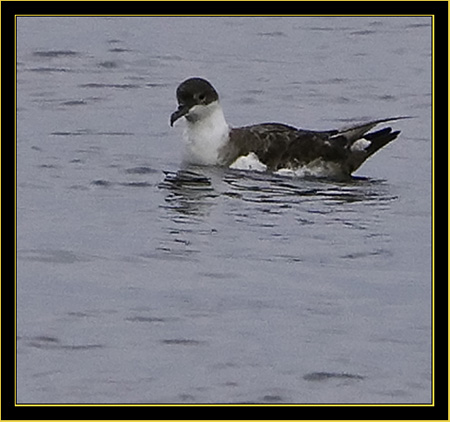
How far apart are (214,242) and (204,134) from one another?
134 inches

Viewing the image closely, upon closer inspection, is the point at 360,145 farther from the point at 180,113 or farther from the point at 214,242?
the point at 214,242

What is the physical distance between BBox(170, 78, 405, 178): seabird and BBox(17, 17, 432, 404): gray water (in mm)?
240

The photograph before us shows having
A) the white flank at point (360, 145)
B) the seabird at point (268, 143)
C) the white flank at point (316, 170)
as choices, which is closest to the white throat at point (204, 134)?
the seabird at point (268, 143)

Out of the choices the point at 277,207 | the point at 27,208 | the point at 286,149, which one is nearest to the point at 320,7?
the point at 286,149

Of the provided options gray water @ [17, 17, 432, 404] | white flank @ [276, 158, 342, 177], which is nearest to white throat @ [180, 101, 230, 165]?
gray water @ [17, 17, 432, 404]

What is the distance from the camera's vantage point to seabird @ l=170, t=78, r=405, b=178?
51.3 ft

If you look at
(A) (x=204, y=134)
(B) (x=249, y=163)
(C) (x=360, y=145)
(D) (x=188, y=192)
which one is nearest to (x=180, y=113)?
(A) (x=204, y=134)

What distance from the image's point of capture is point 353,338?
34.3 feet

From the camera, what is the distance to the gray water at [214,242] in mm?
9938

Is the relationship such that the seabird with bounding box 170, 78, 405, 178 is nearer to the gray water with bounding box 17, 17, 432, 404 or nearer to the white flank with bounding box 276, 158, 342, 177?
the white flank with bounding box 276, 158, 342, 177

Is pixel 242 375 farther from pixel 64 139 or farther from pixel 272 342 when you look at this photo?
pixel 64 139

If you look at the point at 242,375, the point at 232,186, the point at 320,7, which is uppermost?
the point at 320,7

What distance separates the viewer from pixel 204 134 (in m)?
16.1

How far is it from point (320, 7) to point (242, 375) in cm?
680
